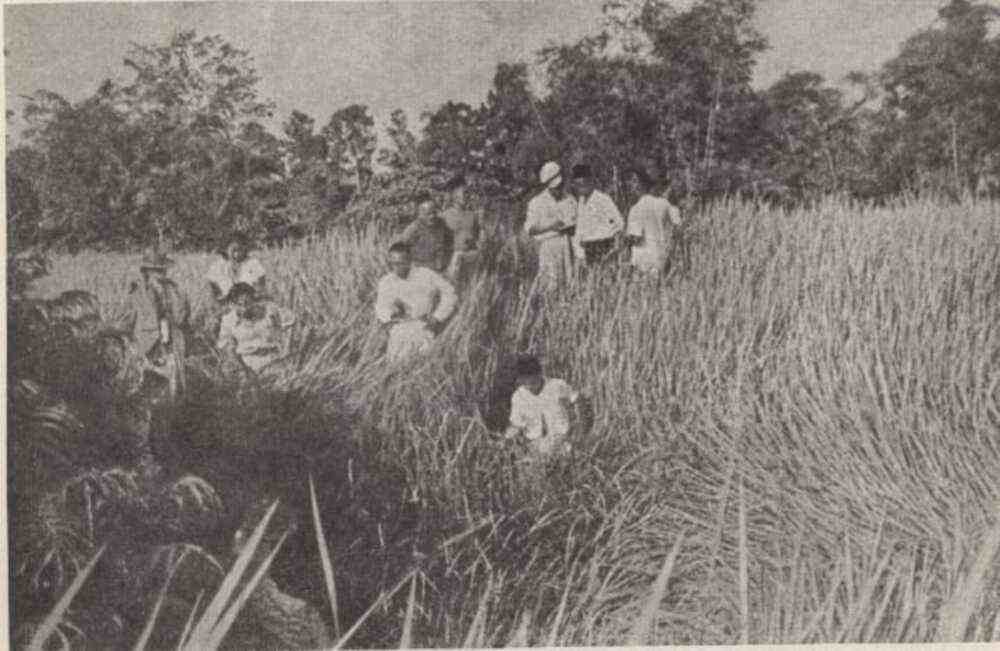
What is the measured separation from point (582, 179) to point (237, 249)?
113 centimetres

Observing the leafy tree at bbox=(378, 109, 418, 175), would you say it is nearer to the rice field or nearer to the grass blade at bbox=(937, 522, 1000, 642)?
the rice field

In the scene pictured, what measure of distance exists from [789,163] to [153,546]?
2.33 meters

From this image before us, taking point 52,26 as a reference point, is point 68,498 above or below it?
below

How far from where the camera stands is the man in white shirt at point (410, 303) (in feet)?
12.3

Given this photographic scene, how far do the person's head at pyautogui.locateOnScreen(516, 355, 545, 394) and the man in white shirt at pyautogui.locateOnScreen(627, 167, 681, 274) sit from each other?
482 millimetres

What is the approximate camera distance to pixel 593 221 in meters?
3.88

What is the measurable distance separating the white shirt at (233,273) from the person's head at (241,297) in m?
0.02

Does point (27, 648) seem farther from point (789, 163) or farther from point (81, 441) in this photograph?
point (789, 163)

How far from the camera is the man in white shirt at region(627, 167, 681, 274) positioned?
3.86 meters

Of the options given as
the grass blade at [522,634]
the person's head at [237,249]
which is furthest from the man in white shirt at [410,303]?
the grass blade at [522,634]

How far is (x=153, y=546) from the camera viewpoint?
3.56 meters

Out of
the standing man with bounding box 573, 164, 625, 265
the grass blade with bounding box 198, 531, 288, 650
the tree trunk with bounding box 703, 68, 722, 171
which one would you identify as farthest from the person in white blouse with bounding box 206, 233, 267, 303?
Result: the tree trunk with bounding box 703, 68, 722, 171

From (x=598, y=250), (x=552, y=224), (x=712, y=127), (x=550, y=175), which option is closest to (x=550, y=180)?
(x=550, y=175)

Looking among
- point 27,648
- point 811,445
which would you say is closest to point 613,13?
point 811,445
